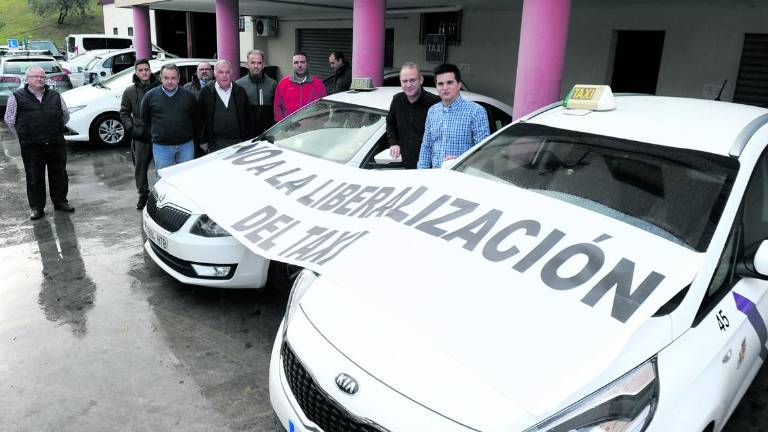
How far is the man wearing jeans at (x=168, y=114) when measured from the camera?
5.81 meters

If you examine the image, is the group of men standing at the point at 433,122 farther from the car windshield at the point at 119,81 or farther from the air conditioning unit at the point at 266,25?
the air conditioning unit at the point at 266,25

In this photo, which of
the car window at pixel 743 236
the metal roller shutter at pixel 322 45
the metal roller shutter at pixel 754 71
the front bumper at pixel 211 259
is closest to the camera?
the car window at pixel 743 236

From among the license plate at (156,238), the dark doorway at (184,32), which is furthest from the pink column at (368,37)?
the dark doorway at (184,32)

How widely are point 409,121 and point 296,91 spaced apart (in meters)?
2.23

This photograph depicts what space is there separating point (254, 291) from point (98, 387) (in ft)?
4.79

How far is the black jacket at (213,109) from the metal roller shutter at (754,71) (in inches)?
256

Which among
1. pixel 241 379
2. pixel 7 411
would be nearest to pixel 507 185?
pixel 241 379

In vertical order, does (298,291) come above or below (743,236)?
below

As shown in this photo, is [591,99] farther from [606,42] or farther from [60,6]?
[60,6]

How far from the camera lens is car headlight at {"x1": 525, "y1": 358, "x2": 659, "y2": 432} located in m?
1.72

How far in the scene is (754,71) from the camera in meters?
7.59

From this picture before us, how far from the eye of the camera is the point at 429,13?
11.9 meters

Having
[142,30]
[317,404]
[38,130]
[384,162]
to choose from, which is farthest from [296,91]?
[142,30]

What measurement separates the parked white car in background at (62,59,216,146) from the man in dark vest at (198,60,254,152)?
510 centimetres
